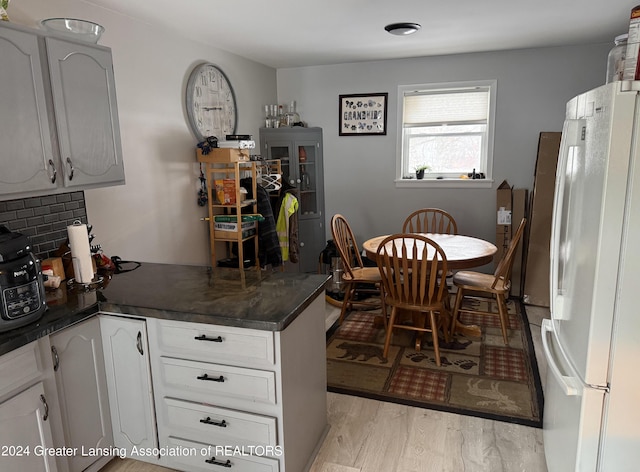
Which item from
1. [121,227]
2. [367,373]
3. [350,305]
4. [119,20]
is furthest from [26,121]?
[350,305]

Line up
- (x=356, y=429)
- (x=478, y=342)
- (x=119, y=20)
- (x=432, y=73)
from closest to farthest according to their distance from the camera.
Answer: (x=356, y=429) < (x=119, y=20) < (x=478, y=342) < (x=432, y=73)

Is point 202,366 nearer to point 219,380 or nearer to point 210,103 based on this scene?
→ point 219,380

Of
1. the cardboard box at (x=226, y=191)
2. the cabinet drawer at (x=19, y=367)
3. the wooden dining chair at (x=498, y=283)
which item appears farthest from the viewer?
the cardboard box at (x=226, y=191)

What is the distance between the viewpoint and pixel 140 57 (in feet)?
9.55

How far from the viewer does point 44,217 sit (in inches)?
89.0

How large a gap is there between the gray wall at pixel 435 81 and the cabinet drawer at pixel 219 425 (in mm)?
3324

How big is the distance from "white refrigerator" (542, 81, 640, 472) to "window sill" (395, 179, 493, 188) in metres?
2.96

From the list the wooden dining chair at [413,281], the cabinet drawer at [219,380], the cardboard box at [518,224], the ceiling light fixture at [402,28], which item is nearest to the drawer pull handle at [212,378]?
the cabinet drawer at [219,380]

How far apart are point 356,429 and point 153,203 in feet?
6.53

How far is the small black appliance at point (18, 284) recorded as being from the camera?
61.9 inches

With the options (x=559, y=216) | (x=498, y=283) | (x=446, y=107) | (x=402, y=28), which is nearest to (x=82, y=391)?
(x=559, y=216)

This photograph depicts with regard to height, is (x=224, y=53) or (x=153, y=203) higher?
(x=224, y=53)

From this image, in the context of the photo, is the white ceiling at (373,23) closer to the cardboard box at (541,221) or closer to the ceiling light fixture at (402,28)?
the ceiling light fixture at (402,28)

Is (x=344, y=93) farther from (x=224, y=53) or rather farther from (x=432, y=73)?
(x=224, y=53)
